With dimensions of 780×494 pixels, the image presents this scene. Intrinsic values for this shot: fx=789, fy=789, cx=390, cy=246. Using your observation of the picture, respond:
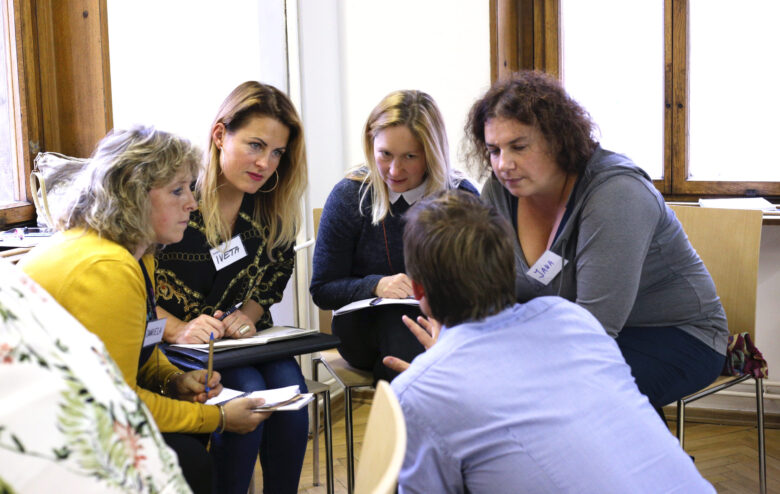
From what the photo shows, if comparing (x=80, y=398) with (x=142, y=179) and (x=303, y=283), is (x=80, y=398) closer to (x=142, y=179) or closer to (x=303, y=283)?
(x=142, y=179)

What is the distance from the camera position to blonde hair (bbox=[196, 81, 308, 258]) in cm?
228

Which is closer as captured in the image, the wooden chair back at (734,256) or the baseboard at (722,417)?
the wooden chair back at (734,256)

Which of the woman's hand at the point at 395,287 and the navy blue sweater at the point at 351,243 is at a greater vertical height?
the navy blue sweater at the point at 351,243

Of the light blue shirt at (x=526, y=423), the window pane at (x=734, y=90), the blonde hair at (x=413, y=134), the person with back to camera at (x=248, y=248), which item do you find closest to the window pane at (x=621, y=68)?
the window pane at (x=734, y=90)

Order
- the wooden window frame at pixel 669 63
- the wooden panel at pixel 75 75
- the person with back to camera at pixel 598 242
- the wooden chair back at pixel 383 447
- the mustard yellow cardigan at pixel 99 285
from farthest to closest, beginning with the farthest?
the wooden window frame at pixel 669 63
the wooden panel at pixel 75 75
the person with back to camera at pixel 598 242
the mustard yellow cardigan at pixel 99 285
the wooden chair back at pixel 383 447

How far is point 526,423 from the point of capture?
112cm

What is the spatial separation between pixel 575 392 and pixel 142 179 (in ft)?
3.28

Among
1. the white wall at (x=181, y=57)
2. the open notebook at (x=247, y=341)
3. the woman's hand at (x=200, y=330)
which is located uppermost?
the white wall at (x=181, y=57)

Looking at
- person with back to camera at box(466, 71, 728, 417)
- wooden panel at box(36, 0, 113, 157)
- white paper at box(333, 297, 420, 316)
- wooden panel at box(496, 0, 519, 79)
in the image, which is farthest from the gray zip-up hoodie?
wooden panel at box(36, 0, 113, 157)

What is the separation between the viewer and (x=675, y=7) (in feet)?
11.3

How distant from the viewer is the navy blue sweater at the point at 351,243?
2.51 meters

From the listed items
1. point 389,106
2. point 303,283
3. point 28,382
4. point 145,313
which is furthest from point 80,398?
point 303,283

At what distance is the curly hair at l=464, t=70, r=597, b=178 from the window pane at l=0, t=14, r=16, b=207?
1691 millimetres

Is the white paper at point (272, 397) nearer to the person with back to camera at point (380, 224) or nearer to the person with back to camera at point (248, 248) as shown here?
the person with back to camera at point (248, 248)
